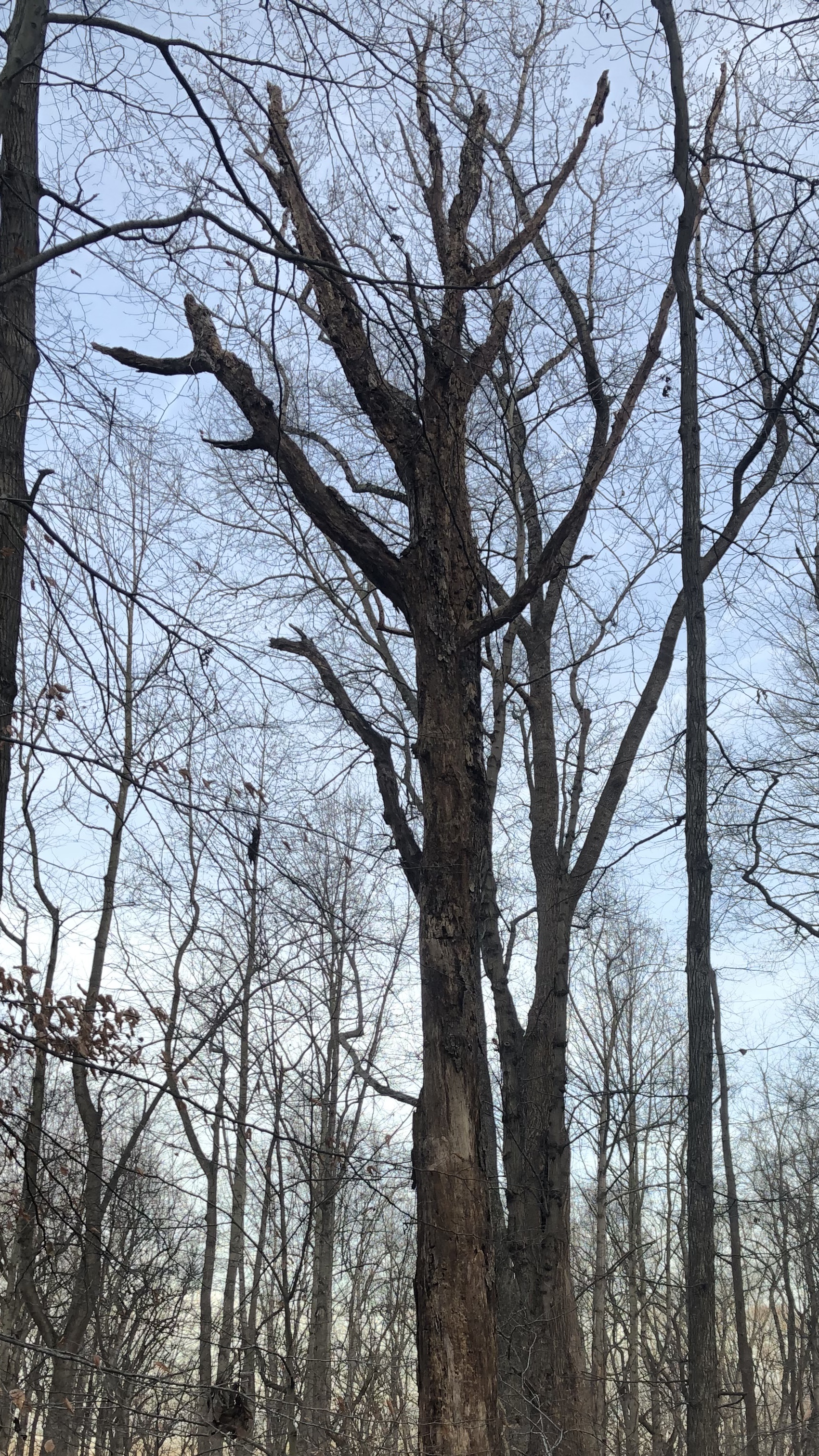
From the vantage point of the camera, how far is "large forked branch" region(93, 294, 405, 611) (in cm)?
568

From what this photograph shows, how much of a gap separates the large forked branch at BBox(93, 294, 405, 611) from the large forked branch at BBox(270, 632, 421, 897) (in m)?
0.88

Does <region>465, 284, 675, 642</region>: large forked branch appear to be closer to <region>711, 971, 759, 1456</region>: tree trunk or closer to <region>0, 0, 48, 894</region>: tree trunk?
<region>0, 0, 48, 894</region>: tree trunk

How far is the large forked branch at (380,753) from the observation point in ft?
20.2

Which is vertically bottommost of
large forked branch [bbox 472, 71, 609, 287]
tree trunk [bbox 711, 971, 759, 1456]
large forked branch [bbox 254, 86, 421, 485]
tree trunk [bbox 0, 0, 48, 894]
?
tree trunk [bbox 711, 971, 759, 1456]

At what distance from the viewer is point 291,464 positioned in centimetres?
579

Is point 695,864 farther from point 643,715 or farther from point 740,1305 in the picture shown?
point 740,1305

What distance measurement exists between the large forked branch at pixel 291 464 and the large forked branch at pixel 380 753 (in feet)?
2.89

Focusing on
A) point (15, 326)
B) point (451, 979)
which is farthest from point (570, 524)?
point (15, 326)

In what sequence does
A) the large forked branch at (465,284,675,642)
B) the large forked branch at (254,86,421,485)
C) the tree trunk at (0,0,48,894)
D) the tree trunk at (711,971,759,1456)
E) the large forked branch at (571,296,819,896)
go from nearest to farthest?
the tree trunk at (0,0,48,894), the large forked branch at (465,284,675,642), the large forked branch at (254,86,421,485), the large forked branch at (571,296,819,896), the tree trunk at (711,971,759,1456)

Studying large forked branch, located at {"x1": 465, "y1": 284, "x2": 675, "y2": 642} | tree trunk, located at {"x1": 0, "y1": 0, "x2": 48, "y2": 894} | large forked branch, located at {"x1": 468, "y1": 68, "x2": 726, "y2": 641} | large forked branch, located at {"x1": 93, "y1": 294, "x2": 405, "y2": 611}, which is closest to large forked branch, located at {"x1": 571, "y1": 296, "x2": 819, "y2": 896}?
large forked branch, located at {"x1": 468, "y1": 68, "x2": 726, "y2": 641}

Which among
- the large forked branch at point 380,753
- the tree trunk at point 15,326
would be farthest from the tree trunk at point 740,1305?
the tree trunk at point 15,326

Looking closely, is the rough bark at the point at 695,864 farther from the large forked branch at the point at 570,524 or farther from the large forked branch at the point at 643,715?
the large forked branch at the point at 643,715

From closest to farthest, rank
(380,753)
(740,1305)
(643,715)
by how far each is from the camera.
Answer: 1. (380,753)
2. (643,715)
3. (740,1305)

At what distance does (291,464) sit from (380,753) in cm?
185
